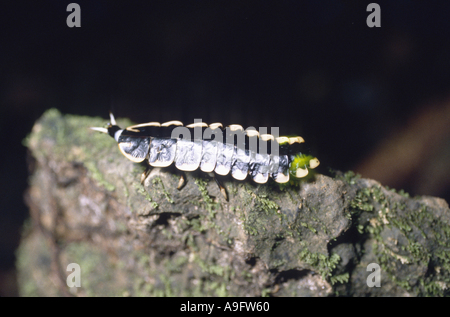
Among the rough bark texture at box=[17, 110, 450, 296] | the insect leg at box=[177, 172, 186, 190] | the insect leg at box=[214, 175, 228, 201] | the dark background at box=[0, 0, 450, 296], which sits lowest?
the rough bark texture at box=[17, 110, 450, 296]

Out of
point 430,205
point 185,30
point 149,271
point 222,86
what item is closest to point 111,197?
point 149,271

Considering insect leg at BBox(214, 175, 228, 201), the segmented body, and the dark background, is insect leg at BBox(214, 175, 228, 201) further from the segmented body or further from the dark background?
the dark background

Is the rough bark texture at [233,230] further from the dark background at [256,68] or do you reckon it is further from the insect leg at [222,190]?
the dark background at [256,68]

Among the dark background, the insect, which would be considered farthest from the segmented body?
the dark background

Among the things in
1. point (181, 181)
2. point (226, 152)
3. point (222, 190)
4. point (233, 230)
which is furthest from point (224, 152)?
point (233, 230)

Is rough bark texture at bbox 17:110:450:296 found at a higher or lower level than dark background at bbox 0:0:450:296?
lower

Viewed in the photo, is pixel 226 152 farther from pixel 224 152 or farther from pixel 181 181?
pixel 181 181

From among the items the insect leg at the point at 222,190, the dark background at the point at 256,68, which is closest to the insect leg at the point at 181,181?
the insect leg at the point at 222,190
